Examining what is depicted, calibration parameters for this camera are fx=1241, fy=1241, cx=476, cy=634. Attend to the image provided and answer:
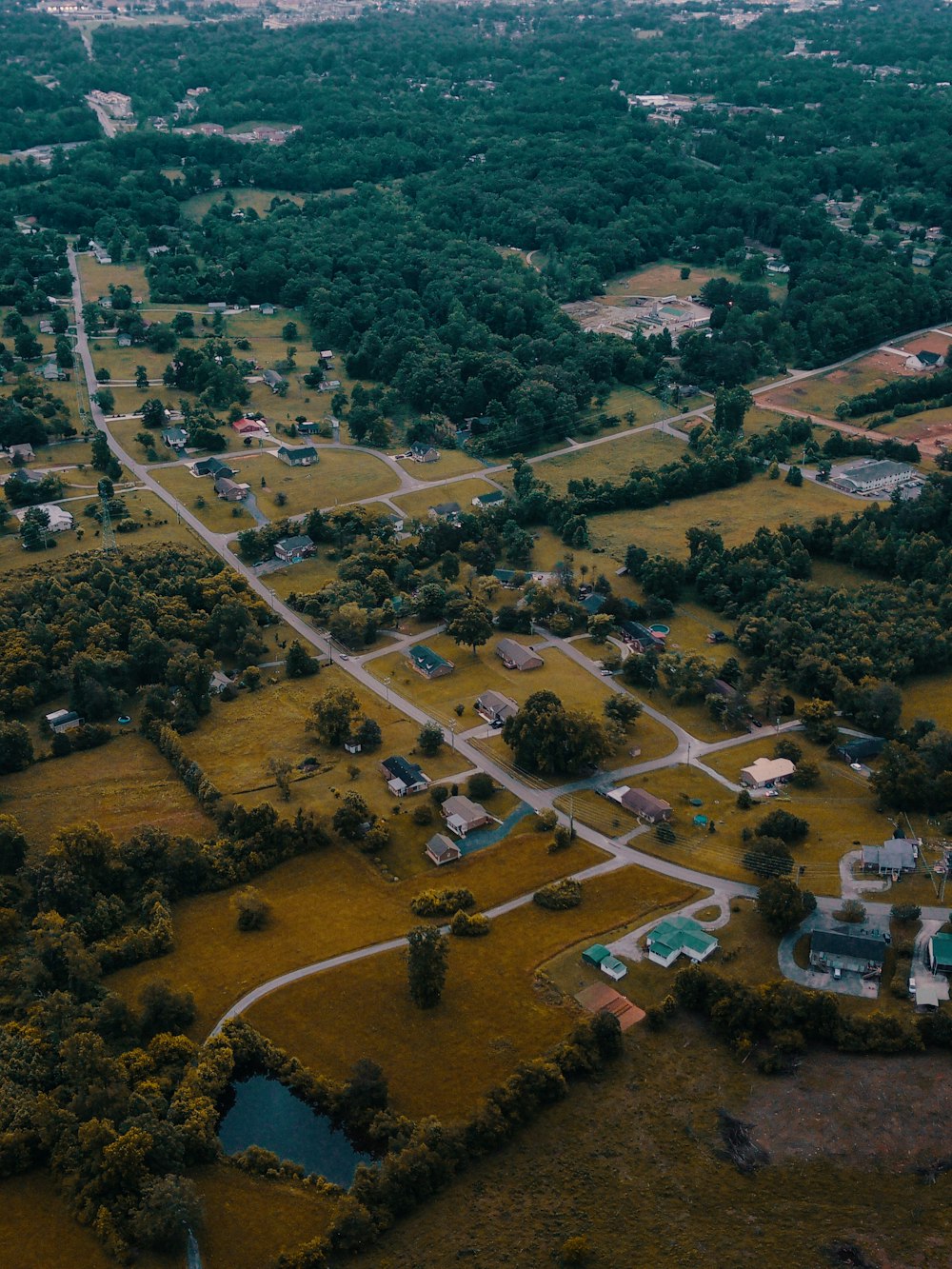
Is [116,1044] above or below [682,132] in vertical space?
below

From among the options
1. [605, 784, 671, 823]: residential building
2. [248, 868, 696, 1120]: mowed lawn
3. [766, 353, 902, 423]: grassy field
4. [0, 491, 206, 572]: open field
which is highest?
[766, 353, 902, 423]: grassy field

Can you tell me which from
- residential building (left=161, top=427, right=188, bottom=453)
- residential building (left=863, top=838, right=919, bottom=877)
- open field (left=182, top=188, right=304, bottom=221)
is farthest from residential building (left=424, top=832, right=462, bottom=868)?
open field (left=182, top=188, right=304, bottom=221)

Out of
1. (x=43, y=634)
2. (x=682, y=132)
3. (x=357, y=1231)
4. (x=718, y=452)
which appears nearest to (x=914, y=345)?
(x=718, y=452)

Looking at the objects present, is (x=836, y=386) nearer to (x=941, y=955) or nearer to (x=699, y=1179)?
(x=941, y=955)

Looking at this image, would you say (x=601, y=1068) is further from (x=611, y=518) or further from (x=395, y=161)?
(x=395, y=161)

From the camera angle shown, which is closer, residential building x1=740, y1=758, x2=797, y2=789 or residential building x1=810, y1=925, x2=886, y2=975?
residential building x1=810, y1=925, x2=886, y2=975

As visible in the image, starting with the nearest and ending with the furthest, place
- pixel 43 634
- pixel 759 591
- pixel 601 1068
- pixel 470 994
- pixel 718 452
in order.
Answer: pixel 601 1068
pixel 470 994
pixel 43 634
pixel 759 591
pixel 718 452

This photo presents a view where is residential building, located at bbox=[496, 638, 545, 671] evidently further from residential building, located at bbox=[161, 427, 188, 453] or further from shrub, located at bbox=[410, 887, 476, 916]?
residential building, located at bbox=[161, 427, 188, 453]
